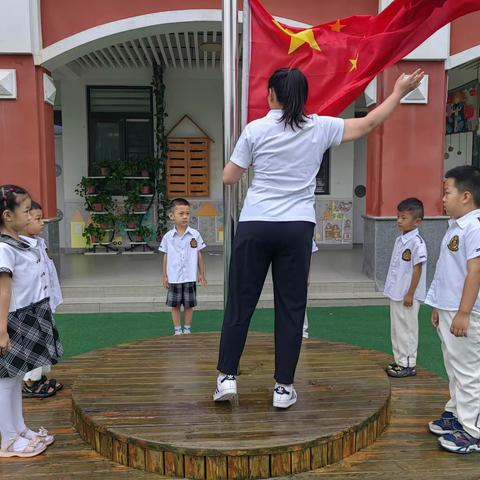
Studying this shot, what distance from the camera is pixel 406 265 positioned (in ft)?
13.0

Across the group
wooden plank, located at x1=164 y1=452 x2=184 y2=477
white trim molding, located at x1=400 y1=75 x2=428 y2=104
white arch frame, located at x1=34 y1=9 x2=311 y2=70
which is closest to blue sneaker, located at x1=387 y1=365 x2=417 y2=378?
wooden plank, located at x1=164 y1=452 x2=184 y2=477

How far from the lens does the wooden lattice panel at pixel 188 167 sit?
10.1m

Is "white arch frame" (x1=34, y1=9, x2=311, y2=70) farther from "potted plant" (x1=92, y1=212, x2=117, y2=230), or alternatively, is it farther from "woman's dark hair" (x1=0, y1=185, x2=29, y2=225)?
"woman's dark hair" (x1=0, y1=185, x2=29, y2=225)

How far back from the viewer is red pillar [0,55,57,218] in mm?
6602

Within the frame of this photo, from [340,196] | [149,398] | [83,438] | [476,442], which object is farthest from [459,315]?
[340,196]

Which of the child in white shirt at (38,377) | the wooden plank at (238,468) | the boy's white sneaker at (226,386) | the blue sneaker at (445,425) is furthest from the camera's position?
the child in white shirt at (38,377)

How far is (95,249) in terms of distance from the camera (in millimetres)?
9945

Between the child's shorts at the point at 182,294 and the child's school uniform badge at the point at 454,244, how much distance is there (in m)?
2.63

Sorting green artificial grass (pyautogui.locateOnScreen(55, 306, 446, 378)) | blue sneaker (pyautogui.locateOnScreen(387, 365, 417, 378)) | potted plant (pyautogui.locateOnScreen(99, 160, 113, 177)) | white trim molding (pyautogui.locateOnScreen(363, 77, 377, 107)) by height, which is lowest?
green artificial grass (pyautogui.locateOnScreen(55, 306, 446, 378))

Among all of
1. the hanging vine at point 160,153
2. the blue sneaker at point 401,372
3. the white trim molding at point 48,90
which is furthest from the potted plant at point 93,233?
the blue sneaker at point 401,372

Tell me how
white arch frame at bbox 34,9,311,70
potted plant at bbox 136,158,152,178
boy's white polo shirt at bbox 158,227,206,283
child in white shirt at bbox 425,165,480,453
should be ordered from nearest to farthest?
child in white shirt at bbox 425,165,480,453, boy's white polo shirt at bbox 158,227,206,283, white arch frame at bbox 34,9,311,70, potted plant at bbox 136,158,152,178

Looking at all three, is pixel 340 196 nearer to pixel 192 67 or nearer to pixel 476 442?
pixel 192 67

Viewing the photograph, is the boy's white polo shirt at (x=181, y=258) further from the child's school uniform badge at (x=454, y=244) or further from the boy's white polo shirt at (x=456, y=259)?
the child's school uniform badge at (x=454, y=244)

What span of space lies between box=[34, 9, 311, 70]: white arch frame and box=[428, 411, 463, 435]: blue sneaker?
17.2ft
